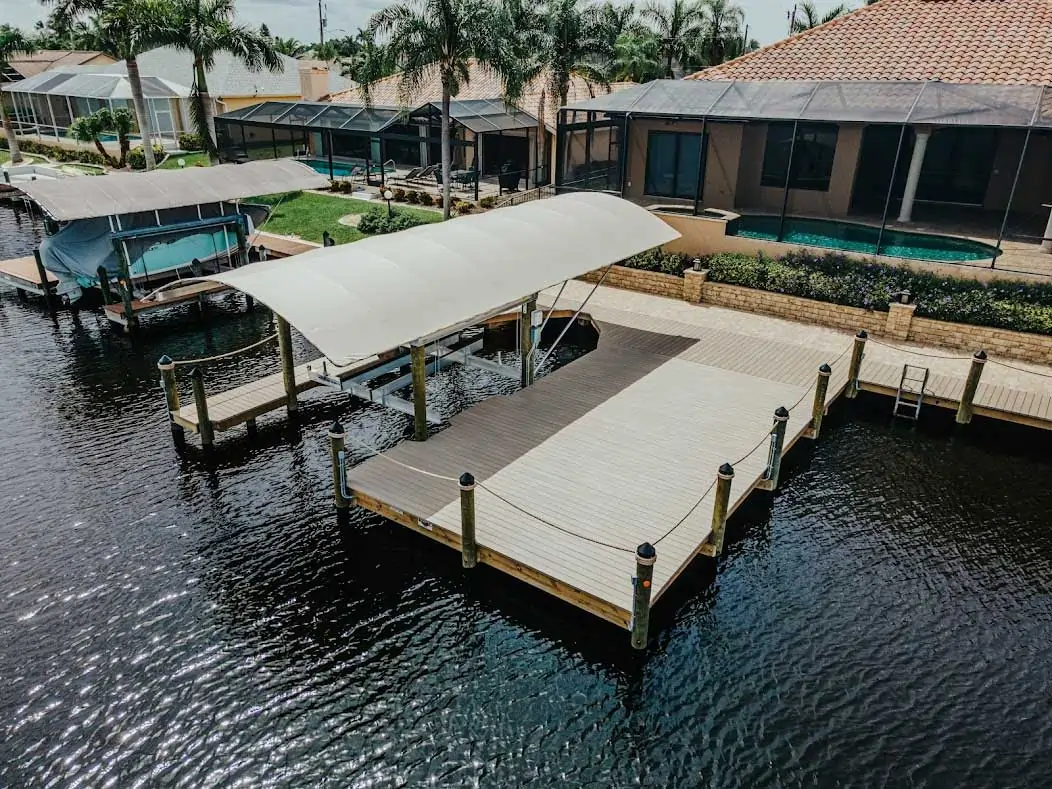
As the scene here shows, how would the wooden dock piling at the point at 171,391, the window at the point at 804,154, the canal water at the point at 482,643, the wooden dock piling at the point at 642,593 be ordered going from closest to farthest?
the canal water at the point at 482,643
the wooden dock piling at the point at 642,593
the wooden dock piling at the point at 171,391
the window at the point at 804,154

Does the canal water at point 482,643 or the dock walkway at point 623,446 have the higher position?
the dock walkway at point 623,446

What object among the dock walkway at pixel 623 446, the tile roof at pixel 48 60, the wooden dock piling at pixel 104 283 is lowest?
the dock walkway at pixel 623 446

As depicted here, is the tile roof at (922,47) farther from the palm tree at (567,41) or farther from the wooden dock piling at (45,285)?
the wooden dock piling at (45,285)

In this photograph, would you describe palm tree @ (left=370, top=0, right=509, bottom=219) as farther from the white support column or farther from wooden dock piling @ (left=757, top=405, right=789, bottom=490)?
wooden dock piling @ (left=757, top=405, right=789, bottom=490)

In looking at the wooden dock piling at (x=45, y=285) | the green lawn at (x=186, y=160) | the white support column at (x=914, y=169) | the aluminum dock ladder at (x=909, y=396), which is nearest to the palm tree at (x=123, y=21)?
the green lawn at (x=186, y=160)

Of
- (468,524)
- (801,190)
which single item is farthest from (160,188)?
(801,190)

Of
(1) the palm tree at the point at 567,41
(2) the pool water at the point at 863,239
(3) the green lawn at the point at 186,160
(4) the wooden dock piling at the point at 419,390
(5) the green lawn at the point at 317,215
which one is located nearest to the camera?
(4) the wooden dock piling at the point at 419,390
